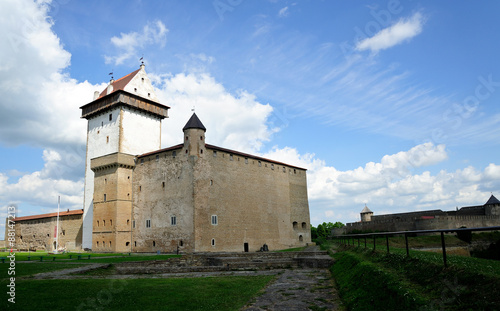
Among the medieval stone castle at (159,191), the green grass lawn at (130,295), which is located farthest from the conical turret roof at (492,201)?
the green grass lawn at (130,295)

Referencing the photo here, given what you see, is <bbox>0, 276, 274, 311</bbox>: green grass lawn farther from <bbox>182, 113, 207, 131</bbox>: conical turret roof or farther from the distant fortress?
the distant fortress

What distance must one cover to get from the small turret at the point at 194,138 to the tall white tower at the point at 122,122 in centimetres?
827

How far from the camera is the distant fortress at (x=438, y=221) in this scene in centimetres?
4341

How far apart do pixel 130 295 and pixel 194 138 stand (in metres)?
25.8

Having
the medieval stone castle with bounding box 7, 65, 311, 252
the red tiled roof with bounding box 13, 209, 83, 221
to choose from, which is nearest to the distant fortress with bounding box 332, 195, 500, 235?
the medieval stone castle with bounding box 7, 65, 311, 252

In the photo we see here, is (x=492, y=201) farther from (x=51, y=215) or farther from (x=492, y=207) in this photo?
(x=51, y=215)

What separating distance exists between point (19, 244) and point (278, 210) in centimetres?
3878

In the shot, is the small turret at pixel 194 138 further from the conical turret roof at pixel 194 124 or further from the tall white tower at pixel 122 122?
the tall white tower at pixel 122 122

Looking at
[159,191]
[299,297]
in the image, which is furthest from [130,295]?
[159,191]

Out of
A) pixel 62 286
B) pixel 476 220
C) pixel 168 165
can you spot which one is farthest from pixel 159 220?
pixel 476 220

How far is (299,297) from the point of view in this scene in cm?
923

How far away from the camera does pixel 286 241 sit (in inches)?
1741

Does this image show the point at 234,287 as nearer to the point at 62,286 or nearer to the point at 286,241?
the point at 62,286

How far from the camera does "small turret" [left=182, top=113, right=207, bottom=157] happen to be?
1346 inches
